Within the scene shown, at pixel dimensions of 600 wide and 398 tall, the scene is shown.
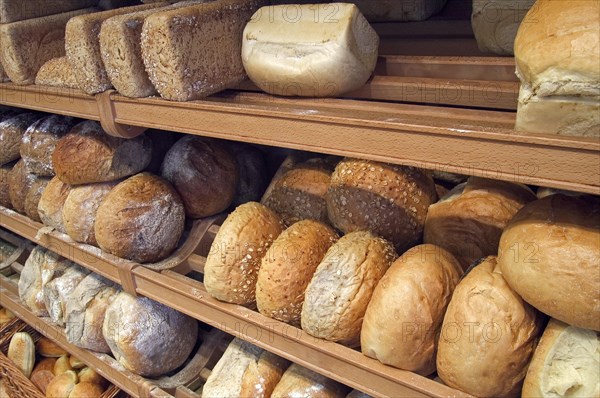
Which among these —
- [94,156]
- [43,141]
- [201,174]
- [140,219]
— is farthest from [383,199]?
[43,141]

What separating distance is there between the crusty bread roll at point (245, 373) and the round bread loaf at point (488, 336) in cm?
72

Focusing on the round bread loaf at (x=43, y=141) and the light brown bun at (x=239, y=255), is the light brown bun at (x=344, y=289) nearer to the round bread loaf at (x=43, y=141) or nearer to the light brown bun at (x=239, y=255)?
the light brown bun at (x=239, y=255)

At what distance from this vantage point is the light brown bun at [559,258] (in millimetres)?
943

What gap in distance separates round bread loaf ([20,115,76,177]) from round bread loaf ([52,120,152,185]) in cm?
25

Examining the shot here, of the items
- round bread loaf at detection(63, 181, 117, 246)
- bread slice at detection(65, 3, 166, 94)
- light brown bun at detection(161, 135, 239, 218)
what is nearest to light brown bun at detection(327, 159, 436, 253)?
light brown bun at detection(161, 135, 239, 218)

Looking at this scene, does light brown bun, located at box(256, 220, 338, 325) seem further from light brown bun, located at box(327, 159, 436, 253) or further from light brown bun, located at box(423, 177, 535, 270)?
light brown bun, located at box(423, 177, 535, 270)

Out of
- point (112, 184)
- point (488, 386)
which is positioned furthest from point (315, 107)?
point (112, 184)

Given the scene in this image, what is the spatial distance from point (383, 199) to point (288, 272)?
0.32 metres

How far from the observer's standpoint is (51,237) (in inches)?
82.7

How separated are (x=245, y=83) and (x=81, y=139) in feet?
2.51

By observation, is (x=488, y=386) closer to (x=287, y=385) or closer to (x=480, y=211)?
(x=480, y=211)

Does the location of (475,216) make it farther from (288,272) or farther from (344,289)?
(288,272)

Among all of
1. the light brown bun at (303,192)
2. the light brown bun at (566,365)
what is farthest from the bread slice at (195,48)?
the light brown bun at (566,365)

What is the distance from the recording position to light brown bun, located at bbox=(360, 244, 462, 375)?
1150 mm
